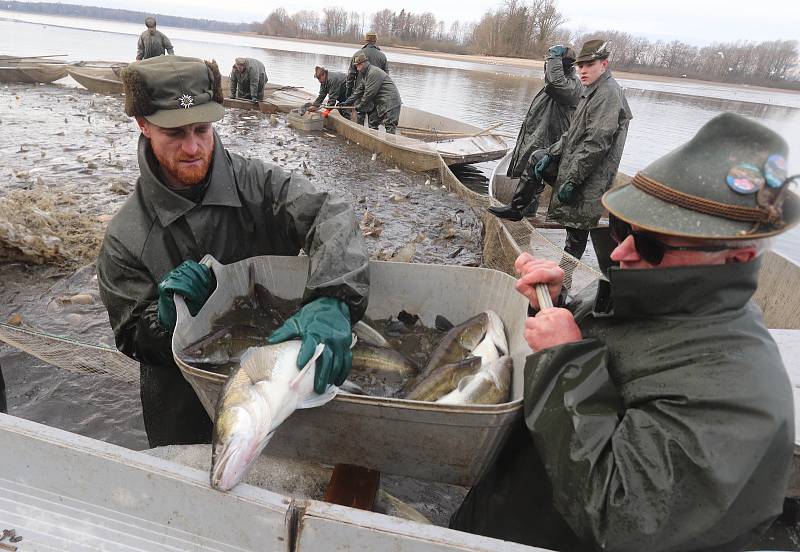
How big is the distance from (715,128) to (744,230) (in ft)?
1.01

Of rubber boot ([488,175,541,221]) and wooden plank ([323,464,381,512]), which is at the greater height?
rubber boot ([488,175,541,221])

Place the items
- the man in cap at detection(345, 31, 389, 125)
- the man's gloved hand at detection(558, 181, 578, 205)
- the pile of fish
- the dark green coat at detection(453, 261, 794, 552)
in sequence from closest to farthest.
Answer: the dark green coat at detection(453, 261, 794, 552) < the pile of fish < the man's gloved hand at detection(558, 181, 578, 205) < the man in cap at detection(345, 31, 389, 125)

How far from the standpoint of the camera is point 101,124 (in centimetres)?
1317

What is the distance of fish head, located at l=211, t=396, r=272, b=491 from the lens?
58.8 inches

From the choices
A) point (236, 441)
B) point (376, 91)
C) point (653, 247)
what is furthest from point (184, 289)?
point (376, 91)

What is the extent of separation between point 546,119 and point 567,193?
2068 mm

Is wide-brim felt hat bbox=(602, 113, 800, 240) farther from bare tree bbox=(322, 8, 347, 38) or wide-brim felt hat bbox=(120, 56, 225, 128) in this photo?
bare tree bbox=(322, 8, 347, 38)

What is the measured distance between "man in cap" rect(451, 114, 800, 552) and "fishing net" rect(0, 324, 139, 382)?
3367 millimetres

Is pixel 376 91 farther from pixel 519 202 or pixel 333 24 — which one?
pixel 333 24

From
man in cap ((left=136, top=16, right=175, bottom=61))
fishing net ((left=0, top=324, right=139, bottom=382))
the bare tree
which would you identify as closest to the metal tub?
fishing net ((left=0, top=324, right=139, bottom=382))

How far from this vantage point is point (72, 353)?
12.1ft

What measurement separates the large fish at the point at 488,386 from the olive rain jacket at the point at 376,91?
11430mm

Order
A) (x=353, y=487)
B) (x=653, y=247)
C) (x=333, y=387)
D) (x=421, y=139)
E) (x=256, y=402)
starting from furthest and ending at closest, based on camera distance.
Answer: (x=421, y=139) → (x=353, y=487) → (x=333, y=387) → (x=256, y=402) → (x=653, y=247)

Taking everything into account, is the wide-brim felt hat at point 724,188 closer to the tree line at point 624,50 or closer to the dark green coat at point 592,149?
the dark green coat at point 592,149
